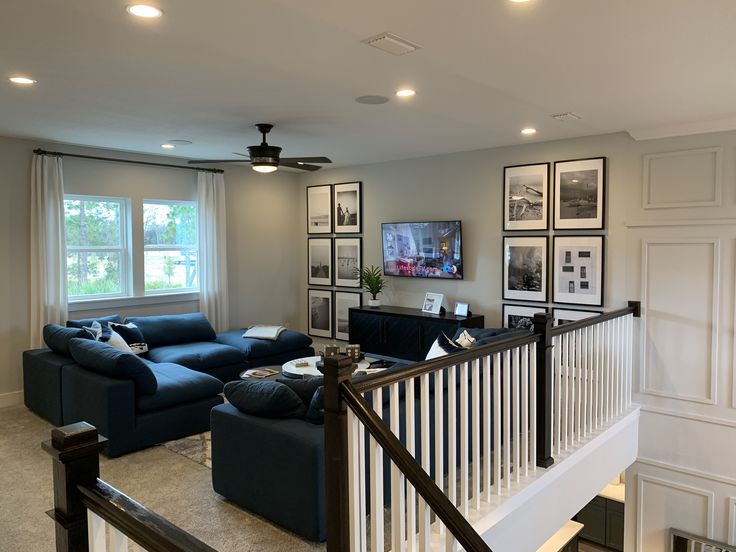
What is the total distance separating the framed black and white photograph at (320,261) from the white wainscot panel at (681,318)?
4.18 meters

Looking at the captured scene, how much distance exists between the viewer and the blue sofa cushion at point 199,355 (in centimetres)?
559

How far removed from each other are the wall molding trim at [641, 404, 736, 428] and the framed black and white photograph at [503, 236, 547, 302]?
142 centimetres

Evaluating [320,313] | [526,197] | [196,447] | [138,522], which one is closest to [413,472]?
[138,522]

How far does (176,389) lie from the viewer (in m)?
4.57

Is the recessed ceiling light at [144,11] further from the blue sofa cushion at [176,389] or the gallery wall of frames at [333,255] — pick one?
the gallery wall of frames at [333,255]

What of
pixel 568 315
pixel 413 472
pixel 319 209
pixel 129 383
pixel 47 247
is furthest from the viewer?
pixel 319 209

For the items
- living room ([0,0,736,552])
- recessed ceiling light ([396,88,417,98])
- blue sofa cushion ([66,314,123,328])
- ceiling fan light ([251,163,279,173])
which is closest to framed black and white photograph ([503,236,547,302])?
living room ([0,0,736,552])

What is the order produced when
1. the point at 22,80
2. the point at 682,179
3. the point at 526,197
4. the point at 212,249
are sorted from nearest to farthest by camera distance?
1. the point at 22,80
2. the point at 682,179
3. the point at 526,197
4. the point at 212,249

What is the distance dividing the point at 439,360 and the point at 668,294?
11.0 feet

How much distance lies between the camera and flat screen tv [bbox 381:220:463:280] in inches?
253

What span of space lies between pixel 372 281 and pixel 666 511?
3.98m

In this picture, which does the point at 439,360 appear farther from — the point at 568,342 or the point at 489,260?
the point at 489,260

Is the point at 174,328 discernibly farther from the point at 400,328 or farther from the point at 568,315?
the point at 568,315

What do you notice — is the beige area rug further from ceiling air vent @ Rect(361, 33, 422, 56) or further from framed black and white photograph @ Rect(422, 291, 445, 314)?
ceiling air vent @ Rect(361, 33, 422, 56)
